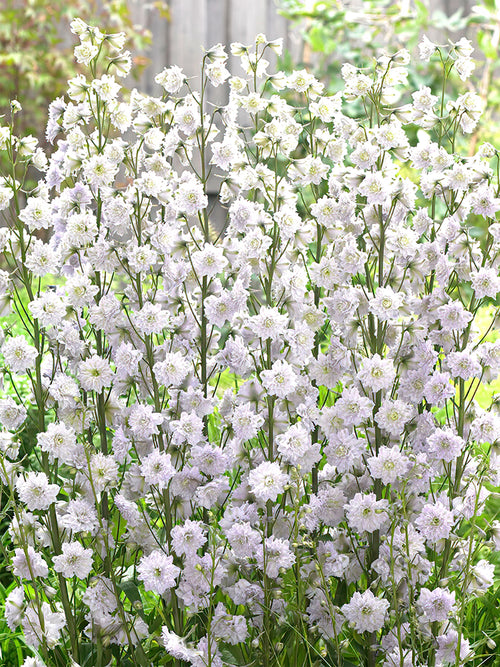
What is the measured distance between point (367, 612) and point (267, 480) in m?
0.28

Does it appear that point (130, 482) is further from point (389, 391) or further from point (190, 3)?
point (190, 3)

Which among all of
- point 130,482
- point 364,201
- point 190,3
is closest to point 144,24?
point 190,3

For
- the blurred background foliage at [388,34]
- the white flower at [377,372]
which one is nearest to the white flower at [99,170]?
the white flower at [377,372]

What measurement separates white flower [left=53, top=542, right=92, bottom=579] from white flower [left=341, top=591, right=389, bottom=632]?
0.41 metres

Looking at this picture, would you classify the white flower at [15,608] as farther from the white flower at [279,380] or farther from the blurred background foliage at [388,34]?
the blurred background foliage at [388,34]

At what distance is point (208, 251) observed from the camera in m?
1.33

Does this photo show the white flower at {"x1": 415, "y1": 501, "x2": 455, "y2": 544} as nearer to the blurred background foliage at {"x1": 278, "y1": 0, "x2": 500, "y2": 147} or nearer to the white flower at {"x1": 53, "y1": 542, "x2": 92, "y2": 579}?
the white flower at {"x1": 53, "y1": 542, "x2": 92, "y2": 579}

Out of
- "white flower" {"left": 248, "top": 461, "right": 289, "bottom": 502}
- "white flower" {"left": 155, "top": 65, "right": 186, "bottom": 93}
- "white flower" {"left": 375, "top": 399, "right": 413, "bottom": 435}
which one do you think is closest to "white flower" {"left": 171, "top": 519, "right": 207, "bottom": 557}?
"white flower" {"left": 248, "top": 461, "right": 289, "bottom": 502}

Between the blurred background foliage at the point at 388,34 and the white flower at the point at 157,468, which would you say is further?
the blurred background foliage at the point at 388,34

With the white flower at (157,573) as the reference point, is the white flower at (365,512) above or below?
above

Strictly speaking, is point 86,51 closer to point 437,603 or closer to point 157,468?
point 157,468

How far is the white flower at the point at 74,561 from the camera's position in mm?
1326

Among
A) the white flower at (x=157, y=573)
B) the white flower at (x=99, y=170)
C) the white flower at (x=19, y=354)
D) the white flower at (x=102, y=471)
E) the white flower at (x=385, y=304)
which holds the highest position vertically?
the white flower at (x=99, y=170)

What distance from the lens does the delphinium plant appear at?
1.33 metres
